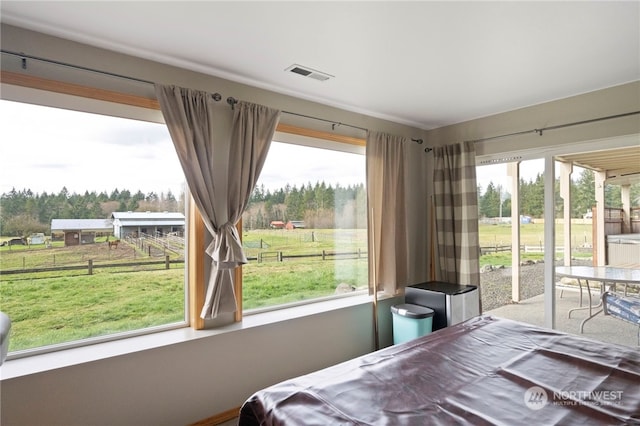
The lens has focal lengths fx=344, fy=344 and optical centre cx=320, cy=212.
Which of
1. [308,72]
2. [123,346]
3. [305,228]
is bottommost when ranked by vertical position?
[123,346]

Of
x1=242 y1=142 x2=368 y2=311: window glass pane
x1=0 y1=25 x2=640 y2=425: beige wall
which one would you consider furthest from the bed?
x1=242 y1=142 x2=368 y2=311: window glass pane

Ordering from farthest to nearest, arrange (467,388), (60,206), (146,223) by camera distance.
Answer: (146,223)
(60,206)
(467,388)

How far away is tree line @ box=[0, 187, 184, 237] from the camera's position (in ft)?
6.53

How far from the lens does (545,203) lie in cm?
324

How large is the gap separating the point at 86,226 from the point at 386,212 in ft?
8.42

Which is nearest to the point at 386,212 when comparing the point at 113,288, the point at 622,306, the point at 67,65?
the point at 622,306

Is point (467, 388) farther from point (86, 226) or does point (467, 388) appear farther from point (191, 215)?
point (86, 226)

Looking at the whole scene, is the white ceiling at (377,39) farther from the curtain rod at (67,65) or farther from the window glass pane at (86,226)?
the window glass pane at (86,226)

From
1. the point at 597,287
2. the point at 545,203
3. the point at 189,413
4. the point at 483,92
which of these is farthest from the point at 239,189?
the point at 597,287

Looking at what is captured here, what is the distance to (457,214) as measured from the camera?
3.70 meters

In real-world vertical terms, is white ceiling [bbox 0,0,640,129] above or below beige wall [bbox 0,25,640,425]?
above

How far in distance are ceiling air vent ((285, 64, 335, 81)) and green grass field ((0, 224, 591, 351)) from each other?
1.32m

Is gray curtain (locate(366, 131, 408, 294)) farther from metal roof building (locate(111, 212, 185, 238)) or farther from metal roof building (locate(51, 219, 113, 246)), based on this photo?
metal roof building (locate(51, 219, 113, 246))

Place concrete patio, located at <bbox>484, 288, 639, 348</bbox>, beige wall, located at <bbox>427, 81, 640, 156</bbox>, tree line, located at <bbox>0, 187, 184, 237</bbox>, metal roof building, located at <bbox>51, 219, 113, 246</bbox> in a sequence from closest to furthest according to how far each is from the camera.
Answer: tree line, located at <bbox>0, 187, 184, 237</bbox> < metal roof building, located at <bbox>51, 219, 113, 246</bbox> < beige wall, located at <bbox>427, 81, 640, 156</bbox> < concrete patio, located at <bbox>484, 288, 639, 348</bbox>
